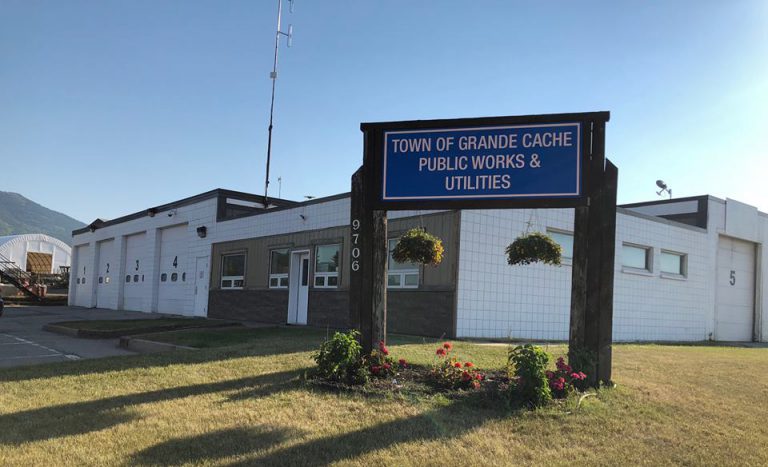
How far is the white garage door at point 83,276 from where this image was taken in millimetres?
34656

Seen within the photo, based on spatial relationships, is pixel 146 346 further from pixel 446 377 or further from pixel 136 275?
pixel 136 275

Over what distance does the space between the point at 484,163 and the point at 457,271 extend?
21.4ft

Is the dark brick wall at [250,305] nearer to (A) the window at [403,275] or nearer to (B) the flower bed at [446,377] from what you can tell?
(A) the window at [403,275]

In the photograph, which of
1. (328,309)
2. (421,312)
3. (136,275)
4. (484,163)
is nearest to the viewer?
(484,163)

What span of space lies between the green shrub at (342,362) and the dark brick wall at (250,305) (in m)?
11.9

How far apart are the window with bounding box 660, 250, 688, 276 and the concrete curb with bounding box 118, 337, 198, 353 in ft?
53.1

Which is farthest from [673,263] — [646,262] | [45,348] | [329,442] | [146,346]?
[45,348]

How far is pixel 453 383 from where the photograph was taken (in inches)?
279

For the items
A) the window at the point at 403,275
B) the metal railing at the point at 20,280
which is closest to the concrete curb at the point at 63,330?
the window at the point at 403,275

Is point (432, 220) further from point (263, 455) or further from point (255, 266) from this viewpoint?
point (263, 455)

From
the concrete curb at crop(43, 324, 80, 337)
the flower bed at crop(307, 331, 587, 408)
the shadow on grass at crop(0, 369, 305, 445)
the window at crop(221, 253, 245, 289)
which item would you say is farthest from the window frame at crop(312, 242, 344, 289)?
the shadow on grass at crop(0, 369, 305, 445)

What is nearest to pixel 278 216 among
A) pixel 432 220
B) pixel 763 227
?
pixel 432 220

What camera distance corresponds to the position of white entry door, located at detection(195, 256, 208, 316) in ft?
76.6

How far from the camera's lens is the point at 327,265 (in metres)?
18.1
